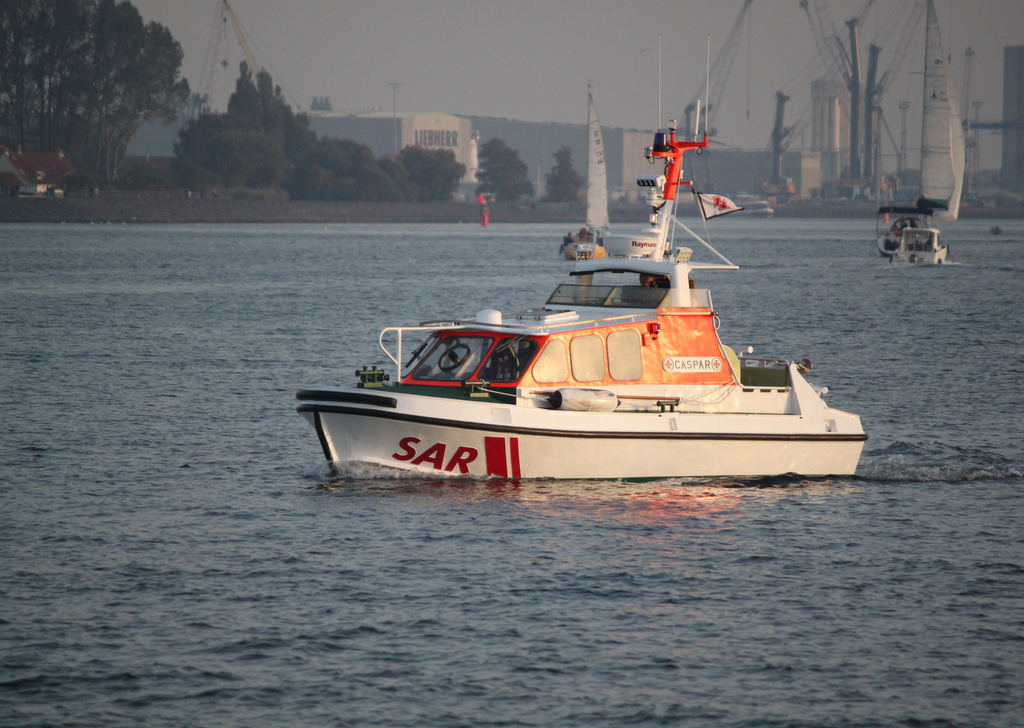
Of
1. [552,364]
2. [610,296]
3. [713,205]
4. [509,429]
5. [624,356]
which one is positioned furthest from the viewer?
[713,205]

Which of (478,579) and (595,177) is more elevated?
(595,177)

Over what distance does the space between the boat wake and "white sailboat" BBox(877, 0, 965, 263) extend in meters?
79.5

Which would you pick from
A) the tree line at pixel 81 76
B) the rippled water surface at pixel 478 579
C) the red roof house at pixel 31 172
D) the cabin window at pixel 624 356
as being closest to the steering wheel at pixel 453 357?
the rippled water surface at pixel 478 579

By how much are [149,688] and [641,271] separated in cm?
1249

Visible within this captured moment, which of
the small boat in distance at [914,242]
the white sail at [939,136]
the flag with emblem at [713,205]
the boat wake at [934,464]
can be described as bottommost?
the boat wake at [934,464]

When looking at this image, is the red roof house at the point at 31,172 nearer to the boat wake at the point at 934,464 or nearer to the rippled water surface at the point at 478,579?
the rippled water surface at the point at 478,579

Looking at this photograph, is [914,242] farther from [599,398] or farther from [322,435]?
[322,435]

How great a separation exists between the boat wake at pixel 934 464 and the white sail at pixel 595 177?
82.2 meters

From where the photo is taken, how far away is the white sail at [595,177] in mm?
105250

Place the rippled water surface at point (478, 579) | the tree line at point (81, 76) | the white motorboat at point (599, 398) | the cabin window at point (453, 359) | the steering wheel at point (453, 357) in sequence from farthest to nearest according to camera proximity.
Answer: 1. the tree line at point (81, 76)
2. the steering wheel at point (453, 357)
3. the cabin window at point (453, 359)
4. the white motorboat at point (599, 398)
5. the rippled water surface at point (478, 579)

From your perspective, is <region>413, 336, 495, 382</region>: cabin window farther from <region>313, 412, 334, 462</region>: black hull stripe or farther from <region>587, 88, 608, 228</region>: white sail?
<region>587, 88, 608, 228</region>: white sail

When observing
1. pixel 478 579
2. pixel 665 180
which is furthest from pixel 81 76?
pixel 478 579

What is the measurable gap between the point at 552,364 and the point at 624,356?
4.83 feet

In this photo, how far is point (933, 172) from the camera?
104250 millimetres
